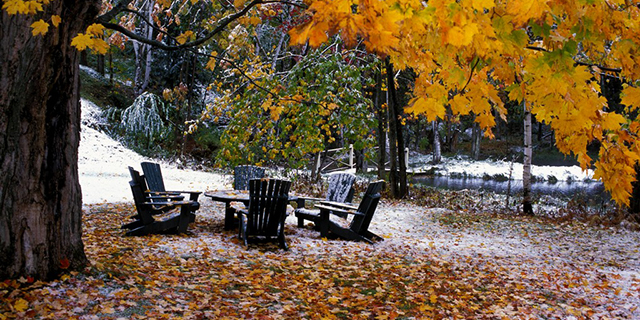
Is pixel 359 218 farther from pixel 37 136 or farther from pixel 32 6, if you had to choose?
pixel 32 6

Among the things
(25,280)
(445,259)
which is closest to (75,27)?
(25,280)

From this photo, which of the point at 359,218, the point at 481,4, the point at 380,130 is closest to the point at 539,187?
the point at 380,130

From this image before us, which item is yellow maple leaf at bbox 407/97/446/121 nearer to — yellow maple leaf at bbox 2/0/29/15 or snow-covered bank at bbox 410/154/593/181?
yellow maple leaf at bbox 2/0/29/15

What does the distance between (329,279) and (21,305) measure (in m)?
2.58

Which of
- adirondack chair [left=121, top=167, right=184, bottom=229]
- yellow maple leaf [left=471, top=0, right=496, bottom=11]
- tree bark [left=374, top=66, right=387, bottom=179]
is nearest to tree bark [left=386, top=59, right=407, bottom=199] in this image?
tree bark [left=374, top=66, right=387, bottom=179]

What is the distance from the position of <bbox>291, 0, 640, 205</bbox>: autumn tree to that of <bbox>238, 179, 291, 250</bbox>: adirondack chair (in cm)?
287

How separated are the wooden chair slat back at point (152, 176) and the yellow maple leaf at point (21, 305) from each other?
371 cm

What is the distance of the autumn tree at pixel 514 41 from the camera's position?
205 centimetres

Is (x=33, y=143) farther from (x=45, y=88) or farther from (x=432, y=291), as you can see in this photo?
(x=432, y=291)

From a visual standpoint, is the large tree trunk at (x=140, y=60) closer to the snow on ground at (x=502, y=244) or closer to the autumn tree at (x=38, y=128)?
the snow on ground at (x=502, y=244)

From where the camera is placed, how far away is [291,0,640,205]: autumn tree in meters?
2.05

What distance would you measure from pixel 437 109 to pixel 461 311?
6.62ft

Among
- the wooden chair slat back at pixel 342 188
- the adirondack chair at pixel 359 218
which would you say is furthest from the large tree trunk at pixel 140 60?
the adirondack chair at pixel 359 218

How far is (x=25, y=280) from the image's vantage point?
3186 mm
